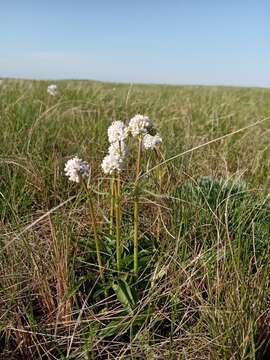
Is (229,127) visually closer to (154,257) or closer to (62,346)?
(154,257)

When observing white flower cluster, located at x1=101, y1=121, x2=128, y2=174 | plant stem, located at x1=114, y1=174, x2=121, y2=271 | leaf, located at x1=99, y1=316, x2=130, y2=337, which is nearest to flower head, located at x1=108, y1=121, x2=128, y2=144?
white flower cluster, located at x1=101, y1=121, x2=128, y2=174

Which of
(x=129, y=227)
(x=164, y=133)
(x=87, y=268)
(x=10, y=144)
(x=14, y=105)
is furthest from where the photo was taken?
(x=14, y=105)

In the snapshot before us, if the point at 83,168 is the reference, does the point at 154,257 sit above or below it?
below

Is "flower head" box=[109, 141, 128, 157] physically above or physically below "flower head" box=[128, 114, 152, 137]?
below

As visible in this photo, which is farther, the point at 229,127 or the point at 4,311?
the point at 229,127

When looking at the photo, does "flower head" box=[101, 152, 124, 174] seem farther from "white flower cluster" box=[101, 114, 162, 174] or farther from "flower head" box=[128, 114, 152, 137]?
"flower head" box=[128, 114, 152, 137]

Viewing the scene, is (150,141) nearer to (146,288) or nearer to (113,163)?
(113,163)

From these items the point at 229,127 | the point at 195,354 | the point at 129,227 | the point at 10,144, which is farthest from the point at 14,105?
the point at 195,354

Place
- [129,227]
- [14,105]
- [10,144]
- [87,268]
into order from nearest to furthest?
[87,268]
[129,227]
[10,144]
[14,105]

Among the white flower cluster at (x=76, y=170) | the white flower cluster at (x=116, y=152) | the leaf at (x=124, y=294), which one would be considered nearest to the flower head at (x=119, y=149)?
the white flower cluster at (x=116, y=152)

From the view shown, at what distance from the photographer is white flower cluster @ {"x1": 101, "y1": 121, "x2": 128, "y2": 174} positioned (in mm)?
1517

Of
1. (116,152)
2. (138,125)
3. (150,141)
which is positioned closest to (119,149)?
(116,152)

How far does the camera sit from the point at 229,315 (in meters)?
1.36

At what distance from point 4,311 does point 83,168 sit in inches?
21.5
